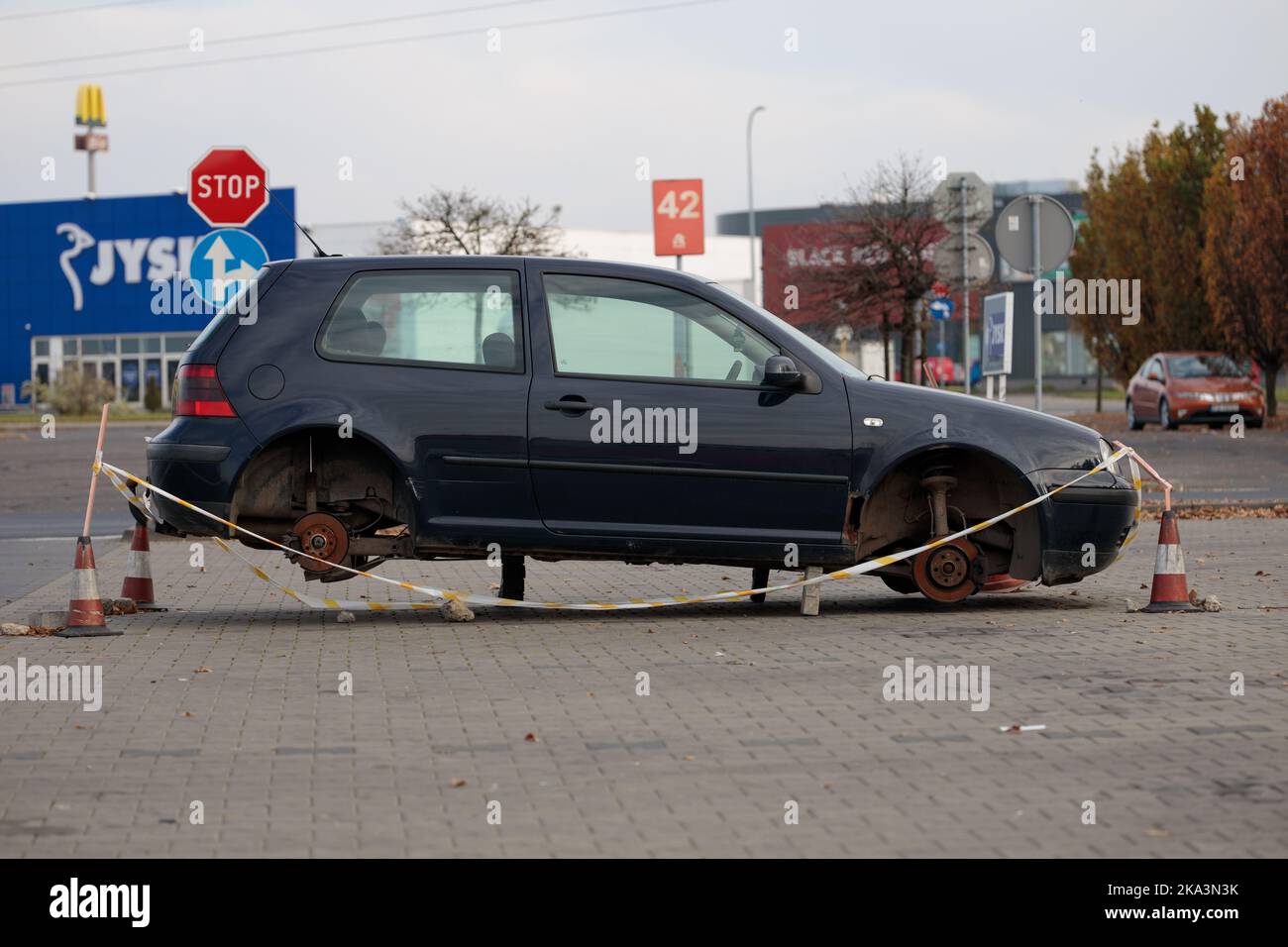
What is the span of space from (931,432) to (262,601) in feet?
14.3

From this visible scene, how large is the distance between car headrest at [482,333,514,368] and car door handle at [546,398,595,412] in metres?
0.32

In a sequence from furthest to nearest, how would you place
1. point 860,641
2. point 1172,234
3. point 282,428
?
point 1172,234 < point 282,428 < point 860,641

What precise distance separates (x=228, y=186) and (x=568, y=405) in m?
9.03

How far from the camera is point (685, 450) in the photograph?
948 centimetres

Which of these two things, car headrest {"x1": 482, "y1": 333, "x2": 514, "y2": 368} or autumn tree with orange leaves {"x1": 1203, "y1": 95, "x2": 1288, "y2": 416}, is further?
autumn tree with orange leaves {"x1": 1203, "y1": 95, "x2": 1288, "y2": 416}

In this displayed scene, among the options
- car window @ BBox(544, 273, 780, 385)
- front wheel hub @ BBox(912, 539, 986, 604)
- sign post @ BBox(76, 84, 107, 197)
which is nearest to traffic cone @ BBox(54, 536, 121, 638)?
car window @ BBox(544, 273, 780, 385)

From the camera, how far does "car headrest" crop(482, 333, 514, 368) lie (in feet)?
31.6

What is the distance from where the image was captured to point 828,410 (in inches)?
376

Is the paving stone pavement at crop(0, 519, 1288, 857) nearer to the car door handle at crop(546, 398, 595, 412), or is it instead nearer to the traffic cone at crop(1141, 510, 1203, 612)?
the traffic cone at crop(1141, 510, 1203, 612)

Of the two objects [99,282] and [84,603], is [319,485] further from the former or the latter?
[99,282]

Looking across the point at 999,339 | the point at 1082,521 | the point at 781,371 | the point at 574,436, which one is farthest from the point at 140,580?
the point at 999,339

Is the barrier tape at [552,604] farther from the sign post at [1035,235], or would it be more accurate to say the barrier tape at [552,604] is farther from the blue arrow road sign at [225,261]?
the sign post at [1035,235]

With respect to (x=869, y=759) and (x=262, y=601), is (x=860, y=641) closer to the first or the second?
(x=869, y=759)
